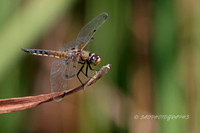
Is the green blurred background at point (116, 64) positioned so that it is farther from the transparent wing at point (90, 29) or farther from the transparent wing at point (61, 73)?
the transparent wing at point (61, 73)

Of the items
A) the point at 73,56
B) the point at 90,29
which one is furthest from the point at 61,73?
the point at 90,29

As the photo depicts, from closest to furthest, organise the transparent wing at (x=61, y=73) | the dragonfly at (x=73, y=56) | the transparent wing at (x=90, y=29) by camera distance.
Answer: the transparent wing at (x=61, y=73), the dragonfly at (x=73, y=56), the transparent wing at (x=90, y=29)

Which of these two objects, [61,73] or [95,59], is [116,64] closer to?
[95,59]

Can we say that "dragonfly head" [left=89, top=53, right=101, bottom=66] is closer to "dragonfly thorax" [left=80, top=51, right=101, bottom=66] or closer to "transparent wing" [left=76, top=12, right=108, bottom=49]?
"dragonfly thorax" [left=80, top=51, right=101, bottom=66]

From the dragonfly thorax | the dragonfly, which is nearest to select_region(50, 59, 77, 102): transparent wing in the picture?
the dragonfly

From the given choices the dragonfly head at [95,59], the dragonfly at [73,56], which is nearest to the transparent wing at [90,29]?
the dragonfly at [73,56]

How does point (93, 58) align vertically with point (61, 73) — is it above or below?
above

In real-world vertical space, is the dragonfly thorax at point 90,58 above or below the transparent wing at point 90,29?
below

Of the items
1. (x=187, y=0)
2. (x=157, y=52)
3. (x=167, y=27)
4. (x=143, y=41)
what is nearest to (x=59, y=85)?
(x=157, y=52)
